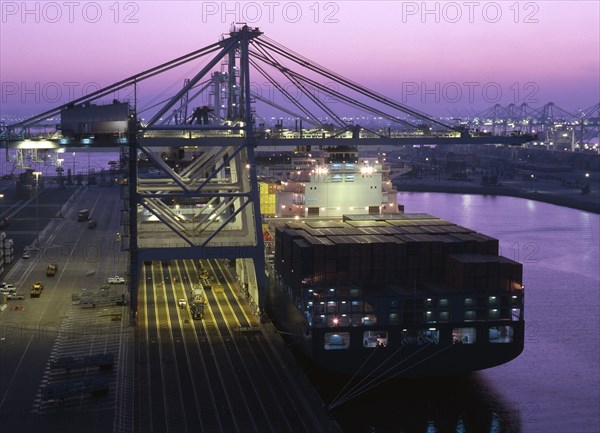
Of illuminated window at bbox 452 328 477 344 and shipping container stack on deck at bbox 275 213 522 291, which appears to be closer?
illuminated window at bbox 452 328 477 344

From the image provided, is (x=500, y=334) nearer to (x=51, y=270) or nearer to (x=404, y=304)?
(x=404, y=304)

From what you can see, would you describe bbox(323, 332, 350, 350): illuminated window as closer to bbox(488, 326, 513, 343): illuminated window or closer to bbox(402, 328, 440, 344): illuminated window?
bbox(402, 328, 440, 344): illuminated window

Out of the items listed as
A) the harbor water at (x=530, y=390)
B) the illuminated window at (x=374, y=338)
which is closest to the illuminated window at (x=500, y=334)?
the harbor water at (x=530, y=390)

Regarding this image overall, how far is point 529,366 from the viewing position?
27016mm

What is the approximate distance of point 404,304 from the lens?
81.6 feet

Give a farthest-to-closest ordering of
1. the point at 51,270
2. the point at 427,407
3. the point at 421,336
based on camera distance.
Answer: the point at 51,270, the point at 421,336, the point at 427,407

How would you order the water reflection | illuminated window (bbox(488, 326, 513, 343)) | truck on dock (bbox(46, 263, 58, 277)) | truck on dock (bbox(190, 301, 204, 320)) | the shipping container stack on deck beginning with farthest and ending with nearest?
1. truck on dock (bbox(46, 263, 58, 277))
2. truck on dock (bbox(190, 301, 204, 320))
3. the shipping container stack on deck
4. illuminated window (bbox(488, 326, 513, 343))
5. the water reflection

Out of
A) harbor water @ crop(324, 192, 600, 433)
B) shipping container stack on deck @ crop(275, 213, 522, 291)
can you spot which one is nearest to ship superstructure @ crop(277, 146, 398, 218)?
harbor water @ crop(324, 192, 600, 433)

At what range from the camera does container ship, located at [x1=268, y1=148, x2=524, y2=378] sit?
81.4ft

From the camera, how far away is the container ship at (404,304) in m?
24.8

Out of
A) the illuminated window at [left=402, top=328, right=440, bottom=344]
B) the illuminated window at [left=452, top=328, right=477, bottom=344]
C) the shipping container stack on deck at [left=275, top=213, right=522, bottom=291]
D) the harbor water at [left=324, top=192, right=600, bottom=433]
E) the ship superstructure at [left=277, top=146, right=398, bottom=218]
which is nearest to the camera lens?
the harbor water at [left=324, top=192, right=600, bottom=433]

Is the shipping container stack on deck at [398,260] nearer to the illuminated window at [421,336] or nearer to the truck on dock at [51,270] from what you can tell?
the illuminated window at [421,336]

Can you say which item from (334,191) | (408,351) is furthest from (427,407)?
(334,191)

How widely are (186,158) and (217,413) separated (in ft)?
134
